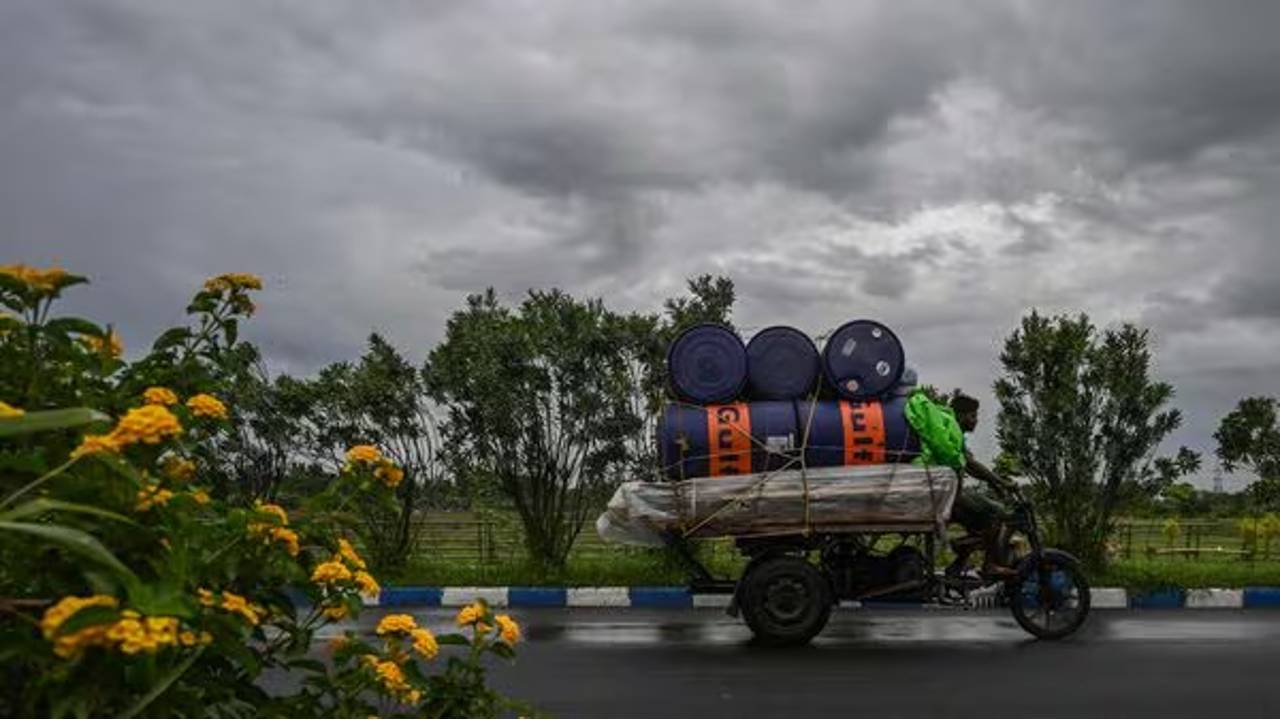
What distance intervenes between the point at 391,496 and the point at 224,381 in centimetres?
59

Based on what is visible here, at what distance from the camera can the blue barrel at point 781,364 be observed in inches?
324

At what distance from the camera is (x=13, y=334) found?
2.46 metres

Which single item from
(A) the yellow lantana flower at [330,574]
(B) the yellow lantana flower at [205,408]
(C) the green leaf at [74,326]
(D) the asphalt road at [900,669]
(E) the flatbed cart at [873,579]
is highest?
(C) the green leaf at [74,326]

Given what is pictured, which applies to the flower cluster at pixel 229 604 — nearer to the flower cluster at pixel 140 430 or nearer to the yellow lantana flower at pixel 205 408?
the flower cluster at pixel 140 430

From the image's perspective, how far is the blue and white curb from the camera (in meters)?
11.0

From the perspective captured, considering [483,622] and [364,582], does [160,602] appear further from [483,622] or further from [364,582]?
[483,622]

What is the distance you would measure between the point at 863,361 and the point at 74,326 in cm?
648

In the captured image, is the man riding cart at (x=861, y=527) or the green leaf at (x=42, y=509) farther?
the man riding cart at (x=861, y=527)

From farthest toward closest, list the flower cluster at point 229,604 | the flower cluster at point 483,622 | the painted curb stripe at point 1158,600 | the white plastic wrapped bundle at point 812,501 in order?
1. the painted curb stripe at point 1158,600
2. the white plastic wrapped bundle at point 812,501
3. the flower cluster at point 483,622
4. the flower cluster at point 229,604

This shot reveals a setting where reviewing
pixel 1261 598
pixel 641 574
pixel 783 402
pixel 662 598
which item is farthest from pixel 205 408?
pixel 1261 598

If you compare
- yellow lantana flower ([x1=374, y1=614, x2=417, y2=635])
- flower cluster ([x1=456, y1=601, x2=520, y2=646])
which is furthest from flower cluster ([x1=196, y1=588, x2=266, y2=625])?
flower cluster ([x1=456, y1=601, x2=520, y2=646])

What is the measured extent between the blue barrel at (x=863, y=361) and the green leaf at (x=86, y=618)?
6910 millimetres

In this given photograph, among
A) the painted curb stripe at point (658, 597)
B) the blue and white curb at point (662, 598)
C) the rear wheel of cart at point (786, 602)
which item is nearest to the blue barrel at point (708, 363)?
the rear wheel of cart at point (786, 602)

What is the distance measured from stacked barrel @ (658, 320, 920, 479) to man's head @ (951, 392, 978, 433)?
0.37m
